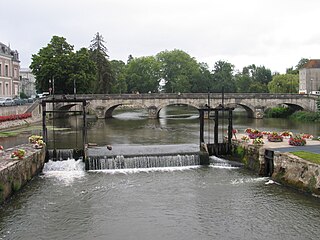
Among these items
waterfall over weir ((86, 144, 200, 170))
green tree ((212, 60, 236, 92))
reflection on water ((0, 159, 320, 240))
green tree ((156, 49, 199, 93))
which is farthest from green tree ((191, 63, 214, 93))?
reflection on water ((0, 159, 320, 240))

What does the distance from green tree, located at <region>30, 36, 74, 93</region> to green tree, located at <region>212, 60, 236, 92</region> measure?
5327 centimetres

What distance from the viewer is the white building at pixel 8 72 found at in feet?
217

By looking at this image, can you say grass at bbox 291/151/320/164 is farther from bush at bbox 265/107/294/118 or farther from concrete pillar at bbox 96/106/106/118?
bush at bbox 265/107/294/118

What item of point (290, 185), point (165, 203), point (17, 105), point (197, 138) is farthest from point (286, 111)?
point (165, 203)

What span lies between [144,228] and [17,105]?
4353 cm

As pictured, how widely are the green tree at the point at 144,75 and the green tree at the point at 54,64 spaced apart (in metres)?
37.3

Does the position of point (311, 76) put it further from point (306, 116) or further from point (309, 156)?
point (309, 156)

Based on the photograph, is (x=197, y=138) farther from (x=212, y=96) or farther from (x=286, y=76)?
(x=286, y=76)

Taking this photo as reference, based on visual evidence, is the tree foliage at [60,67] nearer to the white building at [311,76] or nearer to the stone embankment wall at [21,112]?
the stone embankment wall at [21,112]

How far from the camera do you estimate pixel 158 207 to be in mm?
18422

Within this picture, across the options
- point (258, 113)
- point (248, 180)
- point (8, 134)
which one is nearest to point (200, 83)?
point (258, 113)

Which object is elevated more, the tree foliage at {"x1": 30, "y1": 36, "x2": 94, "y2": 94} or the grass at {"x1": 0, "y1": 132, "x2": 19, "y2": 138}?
the tree foliage at {"x1": 30, "y1": 36, "x2": 94, "y2": 94}

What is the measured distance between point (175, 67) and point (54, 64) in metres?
51.3

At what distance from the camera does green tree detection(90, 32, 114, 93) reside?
84188 mm
